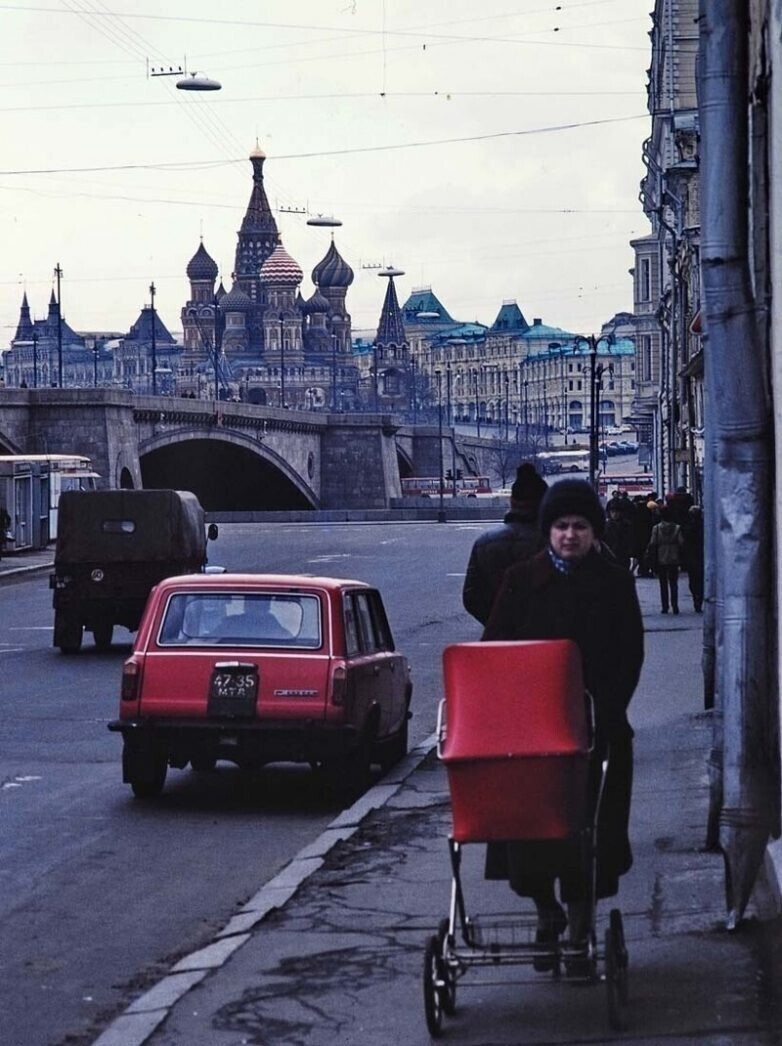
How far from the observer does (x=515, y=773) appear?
6.34m

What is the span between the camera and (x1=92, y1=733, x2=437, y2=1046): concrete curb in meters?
6.89

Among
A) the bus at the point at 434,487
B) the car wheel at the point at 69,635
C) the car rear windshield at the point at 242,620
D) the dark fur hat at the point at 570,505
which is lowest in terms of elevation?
the car wheel at the point at 69,635

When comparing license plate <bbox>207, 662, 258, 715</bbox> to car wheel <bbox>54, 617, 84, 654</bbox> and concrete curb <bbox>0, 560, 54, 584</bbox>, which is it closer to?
car wheel <bbox>54, 617, 84, 654</bbox>

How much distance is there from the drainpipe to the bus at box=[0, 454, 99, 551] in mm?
51984

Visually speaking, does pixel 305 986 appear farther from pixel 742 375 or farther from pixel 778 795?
pixel 742 375

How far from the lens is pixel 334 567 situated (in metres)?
49.4

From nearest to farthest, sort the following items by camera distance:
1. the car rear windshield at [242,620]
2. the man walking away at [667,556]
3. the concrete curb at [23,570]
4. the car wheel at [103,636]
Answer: the car rear windshield at [242,620], the car wheel at [103,636], the man walking away at [667,556], the concrete curb at [23,570]

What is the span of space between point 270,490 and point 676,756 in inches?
4011

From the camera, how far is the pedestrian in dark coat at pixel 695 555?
30500 mm

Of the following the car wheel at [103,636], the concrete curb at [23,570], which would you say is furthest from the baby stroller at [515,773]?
the concrete curb at [23,570]

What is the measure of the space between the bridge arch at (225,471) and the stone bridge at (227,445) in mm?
57

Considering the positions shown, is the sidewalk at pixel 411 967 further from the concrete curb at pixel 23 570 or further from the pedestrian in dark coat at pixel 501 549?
the concrete curb at pixel 23 570

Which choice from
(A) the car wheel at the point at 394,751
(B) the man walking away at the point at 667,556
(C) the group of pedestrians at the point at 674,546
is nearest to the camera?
(A) the car wheel at the point at 394,751

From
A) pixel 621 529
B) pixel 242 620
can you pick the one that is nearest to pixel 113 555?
pixel 621 529
